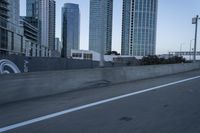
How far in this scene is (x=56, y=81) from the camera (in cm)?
1065

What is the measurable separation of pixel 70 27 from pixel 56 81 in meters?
162

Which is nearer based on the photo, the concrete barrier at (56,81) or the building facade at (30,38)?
the concrete barrier at (56,81)

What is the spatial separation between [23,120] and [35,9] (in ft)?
631

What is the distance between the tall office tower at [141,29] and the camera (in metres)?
60.2

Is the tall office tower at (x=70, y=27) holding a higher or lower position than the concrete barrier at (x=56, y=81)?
higher

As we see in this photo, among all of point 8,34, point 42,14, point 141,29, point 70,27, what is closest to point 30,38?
point 70,27

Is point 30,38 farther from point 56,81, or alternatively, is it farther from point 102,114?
point 102,114

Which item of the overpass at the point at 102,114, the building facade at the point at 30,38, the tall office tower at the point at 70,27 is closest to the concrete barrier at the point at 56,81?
the overpass at the point at 102,114

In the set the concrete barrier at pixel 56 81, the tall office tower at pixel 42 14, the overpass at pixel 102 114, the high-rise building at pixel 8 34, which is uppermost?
the tall office tower at pixel 42 14

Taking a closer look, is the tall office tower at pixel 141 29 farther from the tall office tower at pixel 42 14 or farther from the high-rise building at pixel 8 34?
the tall office tower at pixel 42 14

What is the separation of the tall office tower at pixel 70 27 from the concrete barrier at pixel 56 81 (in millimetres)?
147573

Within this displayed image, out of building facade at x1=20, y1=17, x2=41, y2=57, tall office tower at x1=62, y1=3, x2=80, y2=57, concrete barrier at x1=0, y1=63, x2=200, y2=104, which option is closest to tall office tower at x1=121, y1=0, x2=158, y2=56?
concrete barrier at x1=0, y1=63, x2=200, y2=104

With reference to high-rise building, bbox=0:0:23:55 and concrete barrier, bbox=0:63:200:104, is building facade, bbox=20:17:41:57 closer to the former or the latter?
high-rise building, bbox=0:0:23:55

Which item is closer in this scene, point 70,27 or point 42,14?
point 70,27
